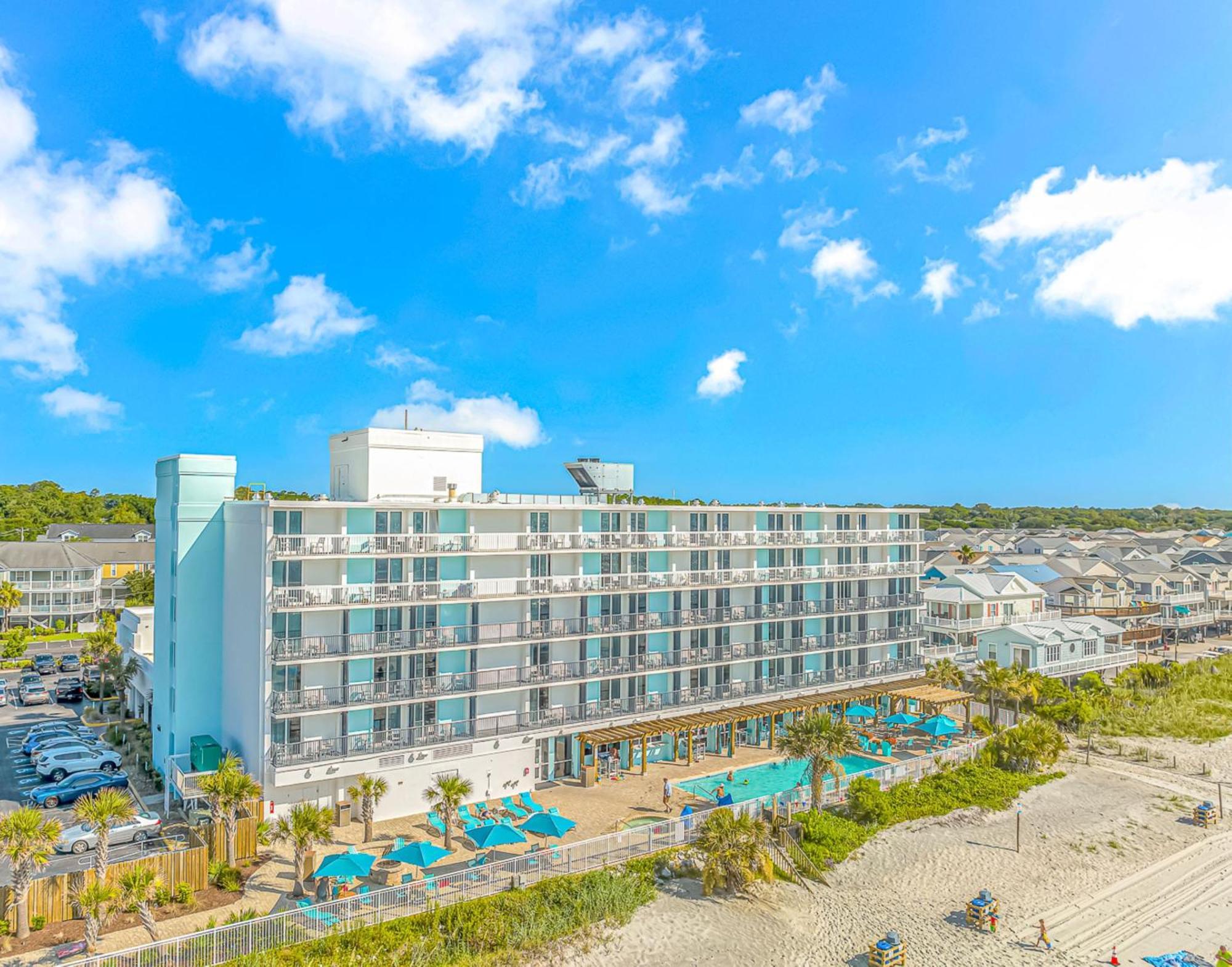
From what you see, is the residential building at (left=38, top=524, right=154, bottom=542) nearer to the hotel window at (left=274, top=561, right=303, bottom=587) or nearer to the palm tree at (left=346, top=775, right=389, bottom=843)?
the hotel window at (left=274, top=561, right=303, bottom=587)

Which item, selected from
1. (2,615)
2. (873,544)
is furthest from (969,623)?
(2,615)

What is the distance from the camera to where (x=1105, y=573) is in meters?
79.9

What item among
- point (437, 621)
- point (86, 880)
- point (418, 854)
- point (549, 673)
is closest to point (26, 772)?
point (86, 880)

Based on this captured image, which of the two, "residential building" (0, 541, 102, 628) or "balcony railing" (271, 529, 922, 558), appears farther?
"residential building" (0, 541, 102, 628)

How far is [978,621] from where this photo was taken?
6003 centimetres

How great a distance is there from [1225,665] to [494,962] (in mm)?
68007

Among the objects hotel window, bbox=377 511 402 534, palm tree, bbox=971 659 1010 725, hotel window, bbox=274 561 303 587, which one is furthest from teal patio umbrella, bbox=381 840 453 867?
palm tree, bbox=971 659 1010 725

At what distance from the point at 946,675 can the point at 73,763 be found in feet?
151

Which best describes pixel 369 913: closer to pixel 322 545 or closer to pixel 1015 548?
pixel 322 545

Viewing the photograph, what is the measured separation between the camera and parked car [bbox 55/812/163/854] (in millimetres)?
28406

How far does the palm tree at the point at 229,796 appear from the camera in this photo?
86.6 ft

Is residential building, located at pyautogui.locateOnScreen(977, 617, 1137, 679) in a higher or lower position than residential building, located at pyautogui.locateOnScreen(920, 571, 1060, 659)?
lower

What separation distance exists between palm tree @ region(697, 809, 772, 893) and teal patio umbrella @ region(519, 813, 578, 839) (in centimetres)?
458

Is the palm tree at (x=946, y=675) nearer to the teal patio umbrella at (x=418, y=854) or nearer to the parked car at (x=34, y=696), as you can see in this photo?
the teal patio umbrella at (x=418, y=854)
